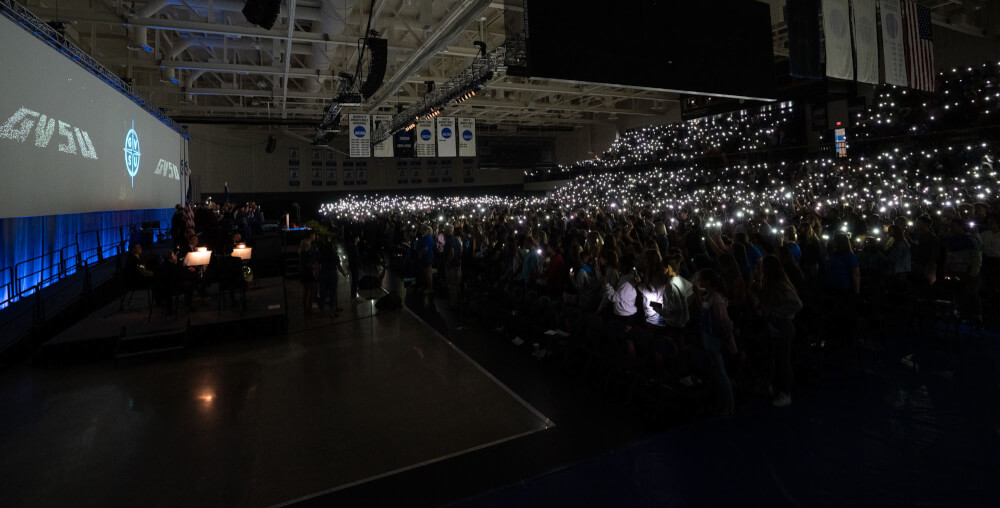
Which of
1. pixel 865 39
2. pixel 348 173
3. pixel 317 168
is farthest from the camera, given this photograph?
pixel 348 173

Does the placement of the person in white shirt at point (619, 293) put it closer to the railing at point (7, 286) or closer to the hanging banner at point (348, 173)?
the railing at point (7, 286)

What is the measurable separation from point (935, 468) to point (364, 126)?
15063 millimetres

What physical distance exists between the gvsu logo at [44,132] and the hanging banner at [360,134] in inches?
263

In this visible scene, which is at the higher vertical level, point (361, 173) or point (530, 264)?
point (361, 173)

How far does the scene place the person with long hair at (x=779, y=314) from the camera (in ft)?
12.1

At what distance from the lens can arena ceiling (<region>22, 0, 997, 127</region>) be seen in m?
8.27

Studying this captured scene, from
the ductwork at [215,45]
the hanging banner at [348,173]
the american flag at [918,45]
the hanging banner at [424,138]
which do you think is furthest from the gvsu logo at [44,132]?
the hanging banner at [348,173]

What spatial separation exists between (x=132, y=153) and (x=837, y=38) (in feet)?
50.9

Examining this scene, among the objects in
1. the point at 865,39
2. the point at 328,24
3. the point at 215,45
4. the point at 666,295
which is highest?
the point at 215,45

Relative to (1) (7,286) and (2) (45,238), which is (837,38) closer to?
(1) (7,286)

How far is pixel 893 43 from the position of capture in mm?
6910

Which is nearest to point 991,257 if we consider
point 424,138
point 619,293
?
point 619,293

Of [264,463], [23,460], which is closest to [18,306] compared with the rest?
[23,460]

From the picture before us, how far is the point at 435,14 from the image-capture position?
9461 millimetres
